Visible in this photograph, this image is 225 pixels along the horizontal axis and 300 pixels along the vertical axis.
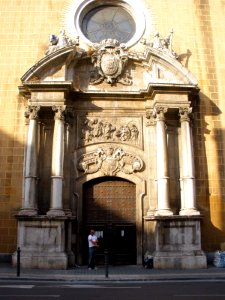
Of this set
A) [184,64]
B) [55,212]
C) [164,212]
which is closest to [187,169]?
[164,212]

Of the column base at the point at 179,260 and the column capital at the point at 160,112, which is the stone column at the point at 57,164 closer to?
the column capital at the point at 160,112

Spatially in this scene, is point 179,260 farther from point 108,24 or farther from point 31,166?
point 108,24

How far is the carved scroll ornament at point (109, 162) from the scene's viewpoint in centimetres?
1658

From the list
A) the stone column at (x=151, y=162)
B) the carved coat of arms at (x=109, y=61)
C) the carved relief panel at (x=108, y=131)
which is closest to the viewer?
the stone column at (x=151, y=162)

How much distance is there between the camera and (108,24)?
19.4m

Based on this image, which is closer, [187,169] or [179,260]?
[179,260]

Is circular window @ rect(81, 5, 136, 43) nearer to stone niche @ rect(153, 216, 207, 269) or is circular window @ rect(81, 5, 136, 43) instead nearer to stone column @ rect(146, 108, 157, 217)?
stone column @ rect(146, 108, 157, 217)

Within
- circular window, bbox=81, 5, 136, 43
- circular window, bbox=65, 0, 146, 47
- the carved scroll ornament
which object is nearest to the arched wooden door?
the carved scroll ornament

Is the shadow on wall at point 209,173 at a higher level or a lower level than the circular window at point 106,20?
lower

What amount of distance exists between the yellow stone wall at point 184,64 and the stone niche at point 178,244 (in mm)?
1321

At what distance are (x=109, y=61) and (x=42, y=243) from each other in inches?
316

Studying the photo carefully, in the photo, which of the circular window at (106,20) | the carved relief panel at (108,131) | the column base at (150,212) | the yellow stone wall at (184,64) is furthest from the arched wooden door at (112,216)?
the circular window at (106,20)

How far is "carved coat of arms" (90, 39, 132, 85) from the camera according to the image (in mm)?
17281


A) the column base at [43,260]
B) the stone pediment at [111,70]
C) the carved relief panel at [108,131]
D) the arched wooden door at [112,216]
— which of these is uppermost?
the stone pediment at [111,70]
